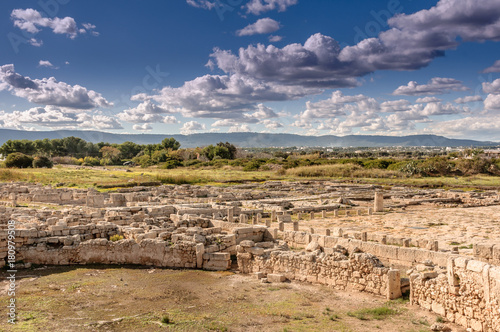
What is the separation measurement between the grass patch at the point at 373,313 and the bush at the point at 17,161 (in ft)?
241

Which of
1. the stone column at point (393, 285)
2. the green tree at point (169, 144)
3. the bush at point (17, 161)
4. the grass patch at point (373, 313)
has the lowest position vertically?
the grass patch at point (373, 313)

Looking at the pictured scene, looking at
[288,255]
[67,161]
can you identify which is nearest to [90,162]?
[67,161]

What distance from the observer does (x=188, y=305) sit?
33.2 ft

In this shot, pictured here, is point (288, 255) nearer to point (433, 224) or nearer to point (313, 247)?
point (313, 247)

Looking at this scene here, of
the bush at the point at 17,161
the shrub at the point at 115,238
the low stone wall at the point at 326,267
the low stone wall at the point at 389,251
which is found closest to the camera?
the low stone wall at the point at 326,267

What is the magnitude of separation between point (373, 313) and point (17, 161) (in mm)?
75294

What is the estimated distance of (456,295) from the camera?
868 cm

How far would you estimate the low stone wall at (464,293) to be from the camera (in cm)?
783

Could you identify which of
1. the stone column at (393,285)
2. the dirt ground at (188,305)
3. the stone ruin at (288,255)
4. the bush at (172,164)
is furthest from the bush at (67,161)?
the stone column at (393,285)

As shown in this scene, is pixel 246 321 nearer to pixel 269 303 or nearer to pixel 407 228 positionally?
pixel 269 303

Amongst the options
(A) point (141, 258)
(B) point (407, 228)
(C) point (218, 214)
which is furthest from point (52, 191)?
(B) point (407, 228)

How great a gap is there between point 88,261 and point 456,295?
34.4 ft

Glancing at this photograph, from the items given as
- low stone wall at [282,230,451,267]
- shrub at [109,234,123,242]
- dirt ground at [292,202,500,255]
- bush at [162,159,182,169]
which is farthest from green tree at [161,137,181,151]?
low stone wall at [282,230,451,267]

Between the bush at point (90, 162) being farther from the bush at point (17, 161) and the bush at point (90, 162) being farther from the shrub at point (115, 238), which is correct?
the shrub at point (115, 238)
